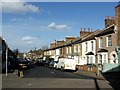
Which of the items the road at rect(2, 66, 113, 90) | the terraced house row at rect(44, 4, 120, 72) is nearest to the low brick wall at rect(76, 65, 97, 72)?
the terraced house row at rect(44, 4, 120, 72)

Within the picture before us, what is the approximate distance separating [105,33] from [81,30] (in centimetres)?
2323

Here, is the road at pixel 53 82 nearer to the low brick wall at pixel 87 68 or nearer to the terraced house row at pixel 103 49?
the terraced house row at pixel 103 49

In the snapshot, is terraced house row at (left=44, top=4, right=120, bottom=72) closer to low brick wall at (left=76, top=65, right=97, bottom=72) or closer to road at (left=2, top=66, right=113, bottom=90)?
low brick wall at (left=76, top=65, right=97, bottom=72)

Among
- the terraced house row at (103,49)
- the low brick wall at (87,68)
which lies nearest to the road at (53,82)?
the terraced house row at (103,49)

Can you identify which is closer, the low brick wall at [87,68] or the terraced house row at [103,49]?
the terraced house row at [103,49]

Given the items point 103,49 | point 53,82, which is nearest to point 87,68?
point 103,49

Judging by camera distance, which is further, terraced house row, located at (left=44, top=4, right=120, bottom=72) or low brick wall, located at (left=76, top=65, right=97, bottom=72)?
low brick wall, located at (left=76, top=65, right=97, bottom=72)

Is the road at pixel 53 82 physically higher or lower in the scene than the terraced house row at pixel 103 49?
lower

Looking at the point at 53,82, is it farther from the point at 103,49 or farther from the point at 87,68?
the point at 87,68

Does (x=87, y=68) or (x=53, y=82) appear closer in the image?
(x=53, y=82)

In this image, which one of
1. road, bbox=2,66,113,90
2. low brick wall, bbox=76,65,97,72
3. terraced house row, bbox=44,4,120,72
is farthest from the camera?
low brick wall, bbox=76,65,97,72

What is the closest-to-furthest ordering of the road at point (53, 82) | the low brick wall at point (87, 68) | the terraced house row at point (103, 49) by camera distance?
the road at point (53, 82), the terraced house row at point (103, 49), the low brick wall at point (87, 68)

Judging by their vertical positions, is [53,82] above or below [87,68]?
below

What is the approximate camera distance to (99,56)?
140 ft
